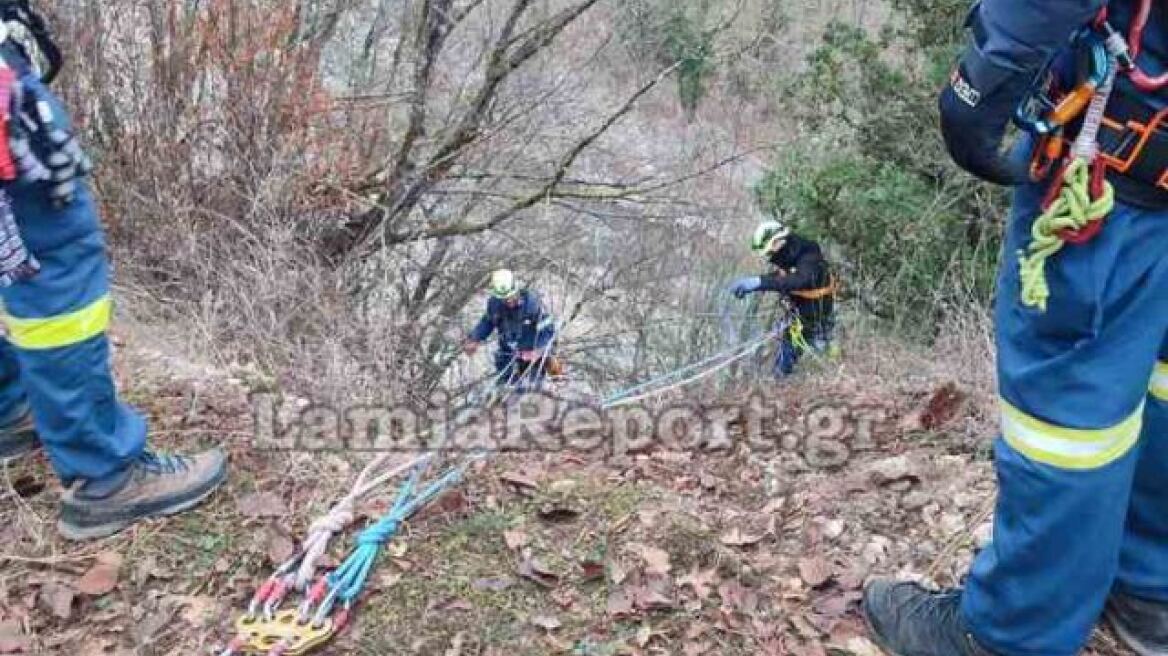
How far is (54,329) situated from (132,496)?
0.56 meters

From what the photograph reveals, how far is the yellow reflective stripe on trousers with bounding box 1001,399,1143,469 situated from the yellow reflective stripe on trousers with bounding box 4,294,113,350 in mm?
2158

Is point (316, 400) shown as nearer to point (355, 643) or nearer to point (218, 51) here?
point (355, 643)

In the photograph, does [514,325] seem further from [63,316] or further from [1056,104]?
[1056,104]

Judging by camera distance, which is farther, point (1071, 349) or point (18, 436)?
point (18, 436)

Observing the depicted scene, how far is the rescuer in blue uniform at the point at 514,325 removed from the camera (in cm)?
767

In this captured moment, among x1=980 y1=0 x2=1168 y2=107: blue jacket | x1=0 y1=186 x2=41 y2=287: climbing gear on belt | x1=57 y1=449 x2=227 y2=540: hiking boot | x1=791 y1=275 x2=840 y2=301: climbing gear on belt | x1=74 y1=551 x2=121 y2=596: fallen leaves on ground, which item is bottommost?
x1=791 y1=275 x2=840 y2=301: climbing gear on belt

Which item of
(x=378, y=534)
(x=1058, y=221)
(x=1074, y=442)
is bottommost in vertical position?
(x=378, y=534)

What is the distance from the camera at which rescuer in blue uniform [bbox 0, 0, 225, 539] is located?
87.4 inches

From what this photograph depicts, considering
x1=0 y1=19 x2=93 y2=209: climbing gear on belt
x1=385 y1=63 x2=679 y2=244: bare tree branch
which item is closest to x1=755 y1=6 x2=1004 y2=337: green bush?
x1=385 y1=63 x2=679 y2=244: bare tree branch

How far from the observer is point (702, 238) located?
45.2 feet

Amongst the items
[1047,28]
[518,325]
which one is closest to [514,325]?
[518,325]

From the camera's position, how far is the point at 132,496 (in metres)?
2.68

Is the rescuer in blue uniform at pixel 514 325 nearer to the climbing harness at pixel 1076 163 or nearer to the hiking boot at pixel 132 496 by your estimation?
the hiking boot at pixel 132 496

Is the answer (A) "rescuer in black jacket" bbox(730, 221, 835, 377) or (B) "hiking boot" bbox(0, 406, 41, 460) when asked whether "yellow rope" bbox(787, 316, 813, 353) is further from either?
(B) "hiking boot" bbox(0, 406, 41, 460)
